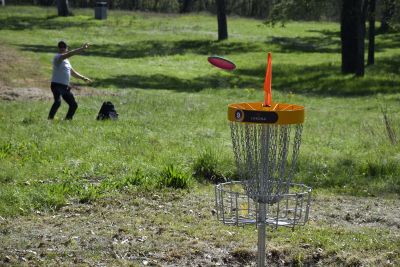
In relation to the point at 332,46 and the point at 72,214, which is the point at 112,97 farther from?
the point at 332,46

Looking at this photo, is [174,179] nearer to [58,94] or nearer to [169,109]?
[58,94]

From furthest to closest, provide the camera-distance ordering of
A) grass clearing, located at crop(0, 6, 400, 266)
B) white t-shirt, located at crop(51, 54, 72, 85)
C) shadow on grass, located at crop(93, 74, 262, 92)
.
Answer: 1. shadow on grass, located at crop(93, 74, 262, 92)
2. white t-shirt, located at crop(51, 54, 72, 85)
3. grass clearing, located at crop(0, 6, 400, 266)

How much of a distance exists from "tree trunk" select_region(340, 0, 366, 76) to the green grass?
0.66 m

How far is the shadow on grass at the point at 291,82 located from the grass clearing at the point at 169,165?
70mm

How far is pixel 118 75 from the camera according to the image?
27.4 m

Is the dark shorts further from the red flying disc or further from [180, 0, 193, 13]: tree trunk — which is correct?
[180, 0, 193, 13]: tree trunk

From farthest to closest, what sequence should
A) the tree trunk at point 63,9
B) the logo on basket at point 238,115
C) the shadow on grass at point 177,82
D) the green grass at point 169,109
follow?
the tree trunk at point 63,9 < the shadow on grass at point 177,82 < the green grass at point 169,109 < the logo on basket at point 238,115

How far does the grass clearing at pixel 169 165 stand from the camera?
7.14 m

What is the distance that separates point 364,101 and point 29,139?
12.6m

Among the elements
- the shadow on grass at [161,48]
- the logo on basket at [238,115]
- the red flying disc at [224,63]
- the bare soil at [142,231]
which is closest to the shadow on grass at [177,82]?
the shadow on grass at [161,48]

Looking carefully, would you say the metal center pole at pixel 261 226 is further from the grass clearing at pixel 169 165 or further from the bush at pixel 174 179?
the bush at pixel 174 179

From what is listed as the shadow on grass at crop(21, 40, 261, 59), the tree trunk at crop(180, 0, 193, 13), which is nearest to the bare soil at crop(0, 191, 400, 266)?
the shadow on grass at crop(21, 40, 261, 59)

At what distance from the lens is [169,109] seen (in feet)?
61.0

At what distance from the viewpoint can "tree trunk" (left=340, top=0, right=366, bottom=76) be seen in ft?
90.2
